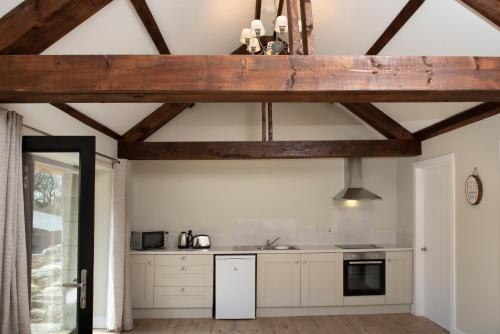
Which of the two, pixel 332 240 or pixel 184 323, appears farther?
pixel 332 240

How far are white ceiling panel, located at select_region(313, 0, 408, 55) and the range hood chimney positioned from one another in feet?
6.26

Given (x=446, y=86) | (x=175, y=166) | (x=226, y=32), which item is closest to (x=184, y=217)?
(x=175, y=166)

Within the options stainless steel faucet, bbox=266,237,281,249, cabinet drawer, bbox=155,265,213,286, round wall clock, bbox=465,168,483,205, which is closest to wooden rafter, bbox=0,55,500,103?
round wall clock, bbox=465,168,483,205

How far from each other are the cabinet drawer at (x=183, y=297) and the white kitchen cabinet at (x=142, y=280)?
0.34 ft

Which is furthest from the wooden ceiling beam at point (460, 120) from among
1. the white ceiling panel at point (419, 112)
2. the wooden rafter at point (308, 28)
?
the wooden rafter at point (308, 28)

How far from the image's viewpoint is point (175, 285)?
544 centimetres

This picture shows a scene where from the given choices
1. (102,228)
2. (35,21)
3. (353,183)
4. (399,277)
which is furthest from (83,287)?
(399,277)

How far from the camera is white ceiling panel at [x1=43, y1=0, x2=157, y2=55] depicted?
293 cm

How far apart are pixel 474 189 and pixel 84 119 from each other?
159 inches

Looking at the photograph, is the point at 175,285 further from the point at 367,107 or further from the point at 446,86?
the point at 446,86

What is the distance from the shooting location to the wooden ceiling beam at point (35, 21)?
2436 millimetres

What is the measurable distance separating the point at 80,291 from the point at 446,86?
2.71 meters

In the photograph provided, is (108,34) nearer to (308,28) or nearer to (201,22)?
(201,22)

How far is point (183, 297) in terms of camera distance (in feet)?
17.8
